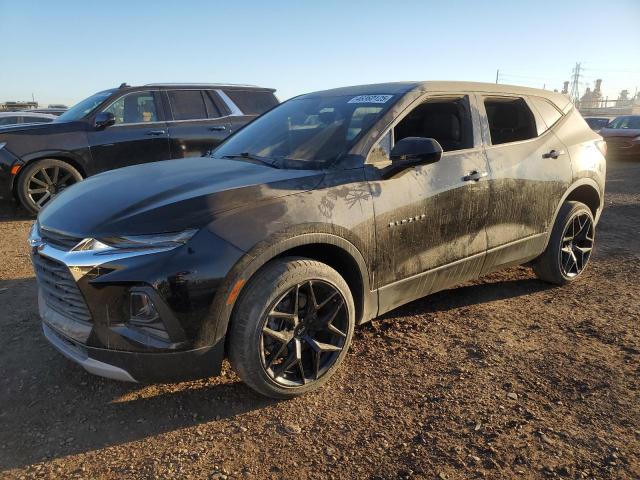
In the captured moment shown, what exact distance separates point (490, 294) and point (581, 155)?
1508 millimetres

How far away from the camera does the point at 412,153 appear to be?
283 centimetres

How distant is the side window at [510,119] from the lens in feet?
12.5

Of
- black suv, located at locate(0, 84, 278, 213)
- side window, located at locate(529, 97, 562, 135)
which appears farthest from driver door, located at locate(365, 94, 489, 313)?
black suv, located at locate(0, 84, 278, 213)

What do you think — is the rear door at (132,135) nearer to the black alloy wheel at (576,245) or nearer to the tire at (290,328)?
the tire at (290,328)

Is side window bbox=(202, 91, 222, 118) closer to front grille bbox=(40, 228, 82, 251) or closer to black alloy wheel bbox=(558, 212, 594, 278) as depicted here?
front grille bbox=(40, 228, 82, 251)

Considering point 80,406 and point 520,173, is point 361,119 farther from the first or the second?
point 80,406

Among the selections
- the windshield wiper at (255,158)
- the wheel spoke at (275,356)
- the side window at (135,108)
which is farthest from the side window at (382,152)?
the side window at (135,108)

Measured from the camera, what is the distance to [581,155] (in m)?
4.28

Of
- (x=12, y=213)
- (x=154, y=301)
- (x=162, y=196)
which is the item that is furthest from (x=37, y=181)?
(x=154, y=301)

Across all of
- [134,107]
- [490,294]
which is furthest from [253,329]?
[134,107]

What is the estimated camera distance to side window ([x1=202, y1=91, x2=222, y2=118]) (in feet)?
24.4

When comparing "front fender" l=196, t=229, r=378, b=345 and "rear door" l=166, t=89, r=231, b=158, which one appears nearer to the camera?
"front fender" l=196, t=229, r=378, b=345

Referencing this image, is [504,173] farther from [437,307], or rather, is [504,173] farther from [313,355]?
[313,355]

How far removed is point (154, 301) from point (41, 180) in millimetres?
Answer: 5460
